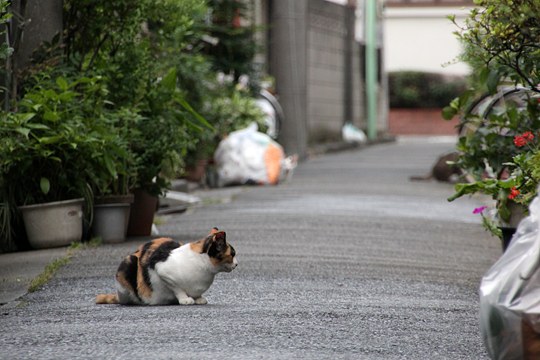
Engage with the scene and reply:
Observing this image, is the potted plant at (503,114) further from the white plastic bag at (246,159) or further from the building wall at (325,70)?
the building wall at (325,70)

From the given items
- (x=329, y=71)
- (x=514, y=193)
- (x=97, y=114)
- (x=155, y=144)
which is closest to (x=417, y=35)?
(x=329, y=71)

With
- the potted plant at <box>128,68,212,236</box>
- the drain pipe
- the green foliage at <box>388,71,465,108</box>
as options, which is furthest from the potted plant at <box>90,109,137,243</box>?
the green foliage at <box>388,71,465,108</box>

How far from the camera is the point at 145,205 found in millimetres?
10461

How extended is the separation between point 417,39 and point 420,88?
13.1 ft

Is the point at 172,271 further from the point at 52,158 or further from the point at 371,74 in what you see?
the point at 371,74

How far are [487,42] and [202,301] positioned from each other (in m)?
2.11

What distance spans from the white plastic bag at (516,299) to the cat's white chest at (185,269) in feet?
7.12

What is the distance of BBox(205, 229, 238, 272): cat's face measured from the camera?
21.9ft

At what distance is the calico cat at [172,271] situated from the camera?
6703mm

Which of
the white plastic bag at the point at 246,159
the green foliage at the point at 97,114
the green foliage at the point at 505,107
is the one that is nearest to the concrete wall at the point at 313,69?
the white plastic bag at the point at 246,159

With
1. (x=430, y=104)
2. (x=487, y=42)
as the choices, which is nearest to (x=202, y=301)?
(x=487, y=42)

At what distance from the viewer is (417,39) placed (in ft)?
149

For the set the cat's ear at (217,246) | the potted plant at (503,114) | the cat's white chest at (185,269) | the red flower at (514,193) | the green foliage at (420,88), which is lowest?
the green foliage at (420,88)

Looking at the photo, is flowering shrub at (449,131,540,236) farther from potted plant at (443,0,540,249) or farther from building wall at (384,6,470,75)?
building wall at (384,6,470,75)
